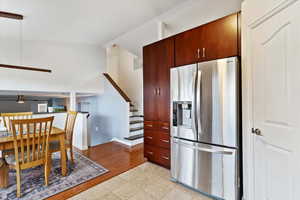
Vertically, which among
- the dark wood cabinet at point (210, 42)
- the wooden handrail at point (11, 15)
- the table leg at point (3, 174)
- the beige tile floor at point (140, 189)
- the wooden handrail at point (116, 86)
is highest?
the wooden handrail at point (11, 15)

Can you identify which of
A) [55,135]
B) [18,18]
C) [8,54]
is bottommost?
[55,135]

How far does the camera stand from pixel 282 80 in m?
1.28

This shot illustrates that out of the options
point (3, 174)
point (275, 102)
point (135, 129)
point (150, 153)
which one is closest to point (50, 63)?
point (3, 174)

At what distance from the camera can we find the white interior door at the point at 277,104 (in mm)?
1155

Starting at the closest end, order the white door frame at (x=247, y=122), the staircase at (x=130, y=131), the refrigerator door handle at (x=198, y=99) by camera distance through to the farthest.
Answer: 1. the white door frame at (x=247, y=122)
2. the refrigerator door handle at (x=198, y=99)
3. the staircase at (x=130, y=131)

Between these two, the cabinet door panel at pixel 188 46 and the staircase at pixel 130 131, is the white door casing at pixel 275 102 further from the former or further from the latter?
the staircase at pixel 130 131

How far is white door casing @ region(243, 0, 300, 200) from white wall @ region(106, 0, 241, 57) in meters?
Result: 1.35

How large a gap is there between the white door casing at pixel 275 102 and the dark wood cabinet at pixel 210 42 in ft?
0.64

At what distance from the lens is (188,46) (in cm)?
226

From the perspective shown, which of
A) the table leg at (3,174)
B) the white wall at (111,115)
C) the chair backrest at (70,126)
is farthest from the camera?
the white wall at (111,115)

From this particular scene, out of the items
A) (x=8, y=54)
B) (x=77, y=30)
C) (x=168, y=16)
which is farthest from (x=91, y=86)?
(x=168, y=16)

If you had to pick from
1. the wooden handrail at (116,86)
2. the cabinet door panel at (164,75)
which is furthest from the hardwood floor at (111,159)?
the wooden handrail at (116,86)

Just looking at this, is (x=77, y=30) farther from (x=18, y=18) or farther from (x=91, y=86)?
(x=91, y=86)

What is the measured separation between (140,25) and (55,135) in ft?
9.97
